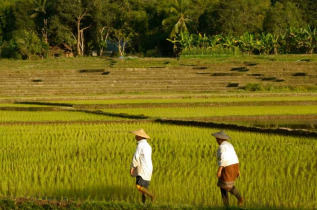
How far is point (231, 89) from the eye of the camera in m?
31.6

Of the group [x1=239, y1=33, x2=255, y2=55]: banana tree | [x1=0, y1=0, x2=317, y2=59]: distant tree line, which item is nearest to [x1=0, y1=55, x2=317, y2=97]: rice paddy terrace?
[x1=239, y1=33, x2=255, y2=55]: banana tree

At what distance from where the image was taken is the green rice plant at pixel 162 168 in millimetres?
7457

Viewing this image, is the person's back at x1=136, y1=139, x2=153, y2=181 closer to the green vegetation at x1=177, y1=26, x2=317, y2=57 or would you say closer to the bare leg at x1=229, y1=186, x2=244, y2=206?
the bare leg at x1=229, y1=186, x2=244, y2=206

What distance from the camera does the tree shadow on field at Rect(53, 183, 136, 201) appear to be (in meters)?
7.45

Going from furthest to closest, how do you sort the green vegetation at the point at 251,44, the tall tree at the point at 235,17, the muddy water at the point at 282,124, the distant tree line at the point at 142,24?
the tall tree at the point at 235,17 < the distant tree line at the point at 142,24 < the green vegetation at the point at 251,44 < the muddy water at the point at 282,124

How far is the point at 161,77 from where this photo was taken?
114 ft

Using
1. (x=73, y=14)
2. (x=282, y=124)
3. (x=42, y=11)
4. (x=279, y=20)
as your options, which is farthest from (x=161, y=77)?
(x=279, y=20)

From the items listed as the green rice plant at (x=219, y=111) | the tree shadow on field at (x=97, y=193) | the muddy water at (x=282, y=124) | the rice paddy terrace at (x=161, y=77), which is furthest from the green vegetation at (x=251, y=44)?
the tree shadow on field at (x=97, y=193)

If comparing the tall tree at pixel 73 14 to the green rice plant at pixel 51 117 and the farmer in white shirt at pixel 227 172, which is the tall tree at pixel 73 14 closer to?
the green rice plant at pixel 51 117

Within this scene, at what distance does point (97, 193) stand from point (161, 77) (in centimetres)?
2730

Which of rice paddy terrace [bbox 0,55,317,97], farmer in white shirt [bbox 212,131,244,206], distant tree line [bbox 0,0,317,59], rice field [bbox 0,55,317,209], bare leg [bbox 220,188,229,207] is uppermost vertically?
distant tree line [bbox 0,0,317,59]

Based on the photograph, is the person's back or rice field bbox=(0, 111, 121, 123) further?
rice field bbox=(0, 111, 121, 123)

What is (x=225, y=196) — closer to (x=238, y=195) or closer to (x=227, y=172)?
(x=238, y=195)

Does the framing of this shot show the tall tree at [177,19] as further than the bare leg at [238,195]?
Yes
